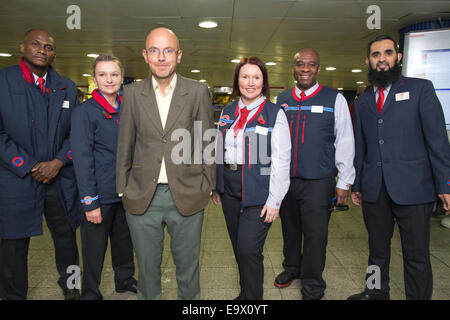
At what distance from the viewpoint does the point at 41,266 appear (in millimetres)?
3057

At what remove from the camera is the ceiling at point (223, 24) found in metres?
4.28

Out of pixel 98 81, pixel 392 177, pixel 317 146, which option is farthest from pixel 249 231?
pixel 98 81

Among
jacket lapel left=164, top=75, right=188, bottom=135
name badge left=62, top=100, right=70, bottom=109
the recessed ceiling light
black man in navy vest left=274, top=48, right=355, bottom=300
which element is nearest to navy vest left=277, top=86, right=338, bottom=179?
black man in navy vest left=274, top=48, right=355, bottom=300

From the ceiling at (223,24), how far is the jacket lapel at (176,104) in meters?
2.90

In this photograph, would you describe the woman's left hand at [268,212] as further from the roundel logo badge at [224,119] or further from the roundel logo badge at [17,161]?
the roundel logo badge at [17,161]

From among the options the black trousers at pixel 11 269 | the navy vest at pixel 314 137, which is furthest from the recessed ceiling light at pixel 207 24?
the black trousers at pixel 11 269

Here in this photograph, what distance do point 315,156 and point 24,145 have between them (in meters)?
1.99

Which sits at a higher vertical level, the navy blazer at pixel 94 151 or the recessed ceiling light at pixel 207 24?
the recessed ceiling light at pixel 207 24

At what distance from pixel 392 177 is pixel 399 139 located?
0.82ft

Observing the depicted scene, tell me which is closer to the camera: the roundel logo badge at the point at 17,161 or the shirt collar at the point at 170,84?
the shirt collar at the point at 170,84

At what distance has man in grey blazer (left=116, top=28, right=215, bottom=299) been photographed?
1.73 m

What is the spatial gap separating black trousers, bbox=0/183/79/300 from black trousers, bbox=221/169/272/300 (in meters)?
1.25

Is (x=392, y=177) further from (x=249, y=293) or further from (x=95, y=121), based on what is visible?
(x=95, y=121)

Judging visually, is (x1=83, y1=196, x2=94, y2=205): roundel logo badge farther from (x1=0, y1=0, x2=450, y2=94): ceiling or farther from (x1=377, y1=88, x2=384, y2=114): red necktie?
(x1=0, y1=0, x2=450, y2=94): ceiling
